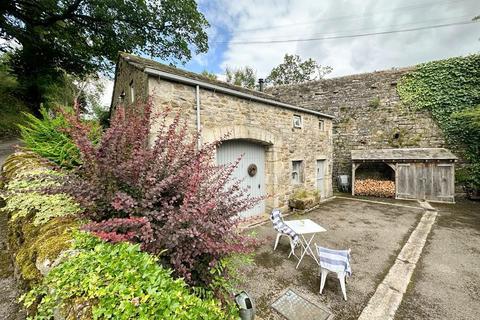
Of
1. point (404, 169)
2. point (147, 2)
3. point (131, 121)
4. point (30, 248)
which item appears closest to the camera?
point (30, 248)

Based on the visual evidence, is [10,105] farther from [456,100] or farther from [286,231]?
[456,100]

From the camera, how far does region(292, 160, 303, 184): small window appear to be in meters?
8.63

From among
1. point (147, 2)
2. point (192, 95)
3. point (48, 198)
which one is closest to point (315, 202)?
point (192, 95)

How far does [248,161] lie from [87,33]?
1358 cm

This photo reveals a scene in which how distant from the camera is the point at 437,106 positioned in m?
10.4

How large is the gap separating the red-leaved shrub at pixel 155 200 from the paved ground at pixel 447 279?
3078 millimetres

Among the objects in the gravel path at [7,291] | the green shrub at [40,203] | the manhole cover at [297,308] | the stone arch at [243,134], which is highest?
the stone arch at [243,134]

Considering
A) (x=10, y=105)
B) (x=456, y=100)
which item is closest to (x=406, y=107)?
(x=456, y=100)

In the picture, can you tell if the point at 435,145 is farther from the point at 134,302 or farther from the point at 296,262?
the point at 134,302

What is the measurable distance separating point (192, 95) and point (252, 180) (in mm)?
3480

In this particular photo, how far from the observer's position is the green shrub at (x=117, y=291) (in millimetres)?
1181

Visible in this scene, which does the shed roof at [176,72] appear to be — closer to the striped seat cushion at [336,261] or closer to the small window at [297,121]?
the small window at [297,121]

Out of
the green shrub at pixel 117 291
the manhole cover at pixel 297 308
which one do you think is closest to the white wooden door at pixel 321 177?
the manhole cover at pixel 297 308

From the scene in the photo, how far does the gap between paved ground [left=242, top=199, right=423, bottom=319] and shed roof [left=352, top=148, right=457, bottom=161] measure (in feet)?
11.4
